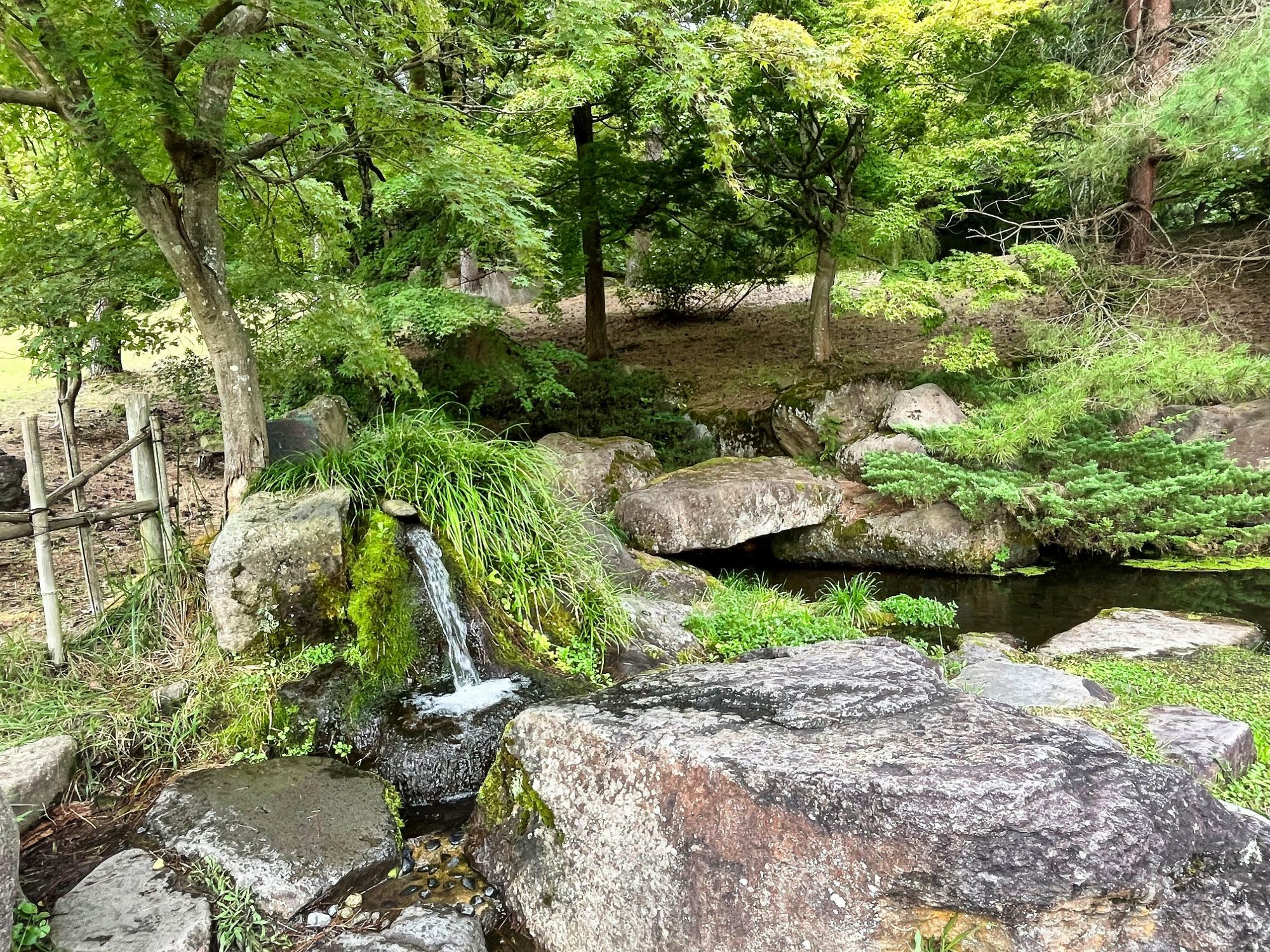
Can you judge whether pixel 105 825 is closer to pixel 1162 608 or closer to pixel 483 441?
pixel 483 441

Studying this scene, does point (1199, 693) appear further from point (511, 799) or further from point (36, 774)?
point (36, 774)

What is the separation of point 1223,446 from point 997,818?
670 cm

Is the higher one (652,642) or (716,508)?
(716,508)

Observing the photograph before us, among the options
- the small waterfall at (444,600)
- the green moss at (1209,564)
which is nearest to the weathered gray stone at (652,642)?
the small waterfall at (444,600)

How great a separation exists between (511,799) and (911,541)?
557cm

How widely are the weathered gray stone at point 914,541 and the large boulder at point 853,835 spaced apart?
4646 mm

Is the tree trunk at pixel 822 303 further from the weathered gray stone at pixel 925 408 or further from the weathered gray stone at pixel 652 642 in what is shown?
the weathered gray stone at pixel 652 642

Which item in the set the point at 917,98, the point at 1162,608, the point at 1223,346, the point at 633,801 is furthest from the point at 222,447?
the point at 1223,346

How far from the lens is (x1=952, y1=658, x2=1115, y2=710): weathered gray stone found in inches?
153

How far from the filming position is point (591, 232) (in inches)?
375

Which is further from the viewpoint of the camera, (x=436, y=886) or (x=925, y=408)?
(x=925, y=408)

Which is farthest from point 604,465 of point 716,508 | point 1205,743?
point 1205,743

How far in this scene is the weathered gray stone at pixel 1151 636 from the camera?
4.92m

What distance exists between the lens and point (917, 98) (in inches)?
319
